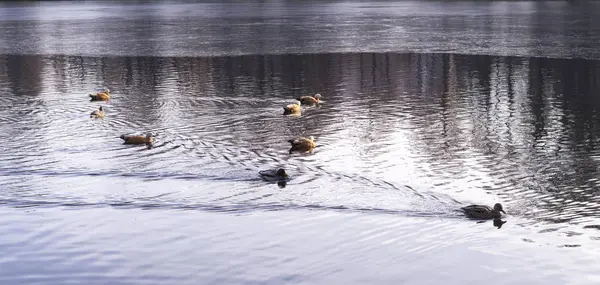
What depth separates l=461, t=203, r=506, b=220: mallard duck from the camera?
22.6 metres

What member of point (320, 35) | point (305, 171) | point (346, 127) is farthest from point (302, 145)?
point (320, 35)

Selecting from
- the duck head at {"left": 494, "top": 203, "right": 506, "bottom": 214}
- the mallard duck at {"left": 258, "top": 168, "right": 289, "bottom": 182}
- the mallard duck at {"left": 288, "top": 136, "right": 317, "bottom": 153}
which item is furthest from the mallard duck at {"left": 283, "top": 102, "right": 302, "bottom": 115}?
the duck head at {"left": 494, "top": 203, "right": 506, "bottom": 214}

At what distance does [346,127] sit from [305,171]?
7.96 metres

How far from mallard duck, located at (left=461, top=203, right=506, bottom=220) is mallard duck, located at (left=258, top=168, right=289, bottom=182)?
541 centimetres

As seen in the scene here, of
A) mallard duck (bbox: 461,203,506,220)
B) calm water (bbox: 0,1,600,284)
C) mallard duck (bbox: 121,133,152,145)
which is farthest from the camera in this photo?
mallard duck (bbox: 121,133,152,145)

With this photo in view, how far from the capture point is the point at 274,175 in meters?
26.5

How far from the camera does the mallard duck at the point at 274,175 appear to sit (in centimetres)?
2648

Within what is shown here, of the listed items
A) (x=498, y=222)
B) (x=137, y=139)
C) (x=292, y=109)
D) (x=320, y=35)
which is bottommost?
(x=320, y=35)

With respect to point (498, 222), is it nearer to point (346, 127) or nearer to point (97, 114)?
point (346, 127)

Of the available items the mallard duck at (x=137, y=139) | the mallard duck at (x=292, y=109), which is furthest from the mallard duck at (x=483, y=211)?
the mallard duck at (x=292, y=109)

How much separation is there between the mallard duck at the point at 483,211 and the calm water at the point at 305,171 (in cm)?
31

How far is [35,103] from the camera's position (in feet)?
139

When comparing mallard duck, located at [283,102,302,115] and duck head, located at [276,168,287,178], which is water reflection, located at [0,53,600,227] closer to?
duck head, located at [276,168,287,178]

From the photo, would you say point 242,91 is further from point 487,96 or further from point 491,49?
point 491,49
